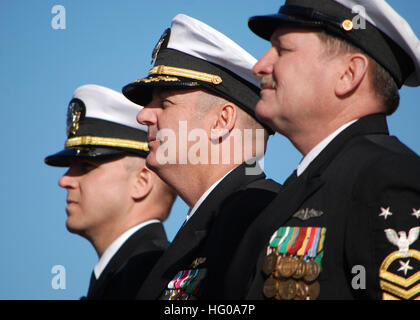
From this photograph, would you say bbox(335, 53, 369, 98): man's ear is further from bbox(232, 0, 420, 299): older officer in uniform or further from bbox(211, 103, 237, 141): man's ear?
bbox(211, 103, 237, 141): man's ear

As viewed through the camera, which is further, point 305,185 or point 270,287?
point 305,185

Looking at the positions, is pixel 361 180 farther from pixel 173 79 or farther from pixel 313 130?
pixel 173 79

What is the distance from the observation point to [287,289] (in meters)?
2.86

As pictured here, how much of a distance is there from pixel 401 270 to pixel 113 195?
3.69 meters

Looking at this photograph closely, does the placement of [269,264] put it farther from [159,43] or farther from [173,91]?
[159,43]

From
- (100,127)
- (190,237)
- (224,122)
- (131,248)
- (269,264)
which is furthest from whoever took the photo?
(100,127)

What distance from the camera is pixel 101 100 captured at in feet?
21.7

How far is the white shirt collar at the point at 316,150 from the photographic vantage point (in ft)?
10.7

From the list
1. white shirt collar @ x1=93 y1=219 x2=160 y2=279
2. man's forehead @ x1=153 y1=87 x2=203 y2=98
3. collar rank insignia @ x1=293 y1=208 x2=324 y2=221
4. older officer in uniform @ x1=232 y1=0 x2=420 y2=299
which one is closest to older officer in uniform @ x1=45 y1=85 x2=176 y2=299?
white shirt collar @ x1=93 y1=219 x2=160 y2=279

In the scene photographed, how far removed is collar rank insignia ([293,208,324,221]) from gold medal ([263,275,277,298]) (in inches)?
11.5

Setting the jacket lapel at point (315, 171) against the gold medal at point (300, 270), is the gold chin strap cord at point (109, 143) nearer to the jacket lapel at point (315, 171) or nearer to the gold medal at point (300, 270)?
the jacket lapel at point (315, 171)

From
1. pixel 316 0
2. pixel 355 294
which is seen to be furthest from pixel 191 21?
pixel 355 294

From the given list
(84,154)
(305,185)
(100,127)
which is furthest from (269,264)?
(100,127)

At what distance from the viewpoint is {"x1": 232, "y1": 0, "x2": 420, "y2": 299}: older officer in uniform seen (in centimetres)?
271
